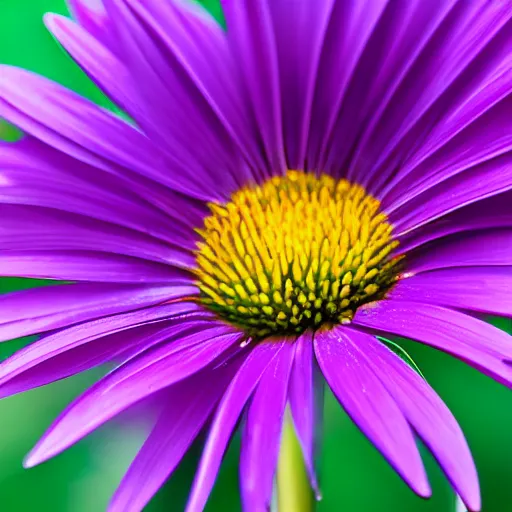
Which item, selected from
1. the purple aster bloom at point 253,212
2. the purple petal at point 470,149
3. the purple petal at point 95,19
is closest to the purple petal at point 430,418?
the purple aster bloom at point 253,212

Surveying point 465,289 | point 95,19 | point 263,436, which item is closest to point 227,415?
point 263,436

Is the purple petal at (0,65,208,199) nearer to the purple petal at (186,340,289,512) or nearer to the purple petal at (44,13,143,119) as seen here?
the purple petal at (44,13,143,119)

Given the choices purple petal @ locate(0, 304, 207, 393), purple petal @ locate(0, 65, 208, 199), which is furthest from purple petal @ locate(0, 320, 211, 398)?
purple petal @ locate(0, 65, 208, 199)

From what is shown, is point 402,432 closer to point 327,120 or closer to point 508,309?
point 508,309

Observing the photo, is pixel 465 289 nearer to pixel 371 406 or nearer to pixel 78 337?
pixel 371 406

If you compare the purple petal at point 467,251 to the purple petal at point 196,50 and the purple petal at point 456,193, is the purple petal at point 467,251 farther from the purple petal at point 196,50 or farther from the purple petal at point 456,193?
the purple petal at point 196,50

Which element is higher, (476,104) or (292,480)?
(476,104)
